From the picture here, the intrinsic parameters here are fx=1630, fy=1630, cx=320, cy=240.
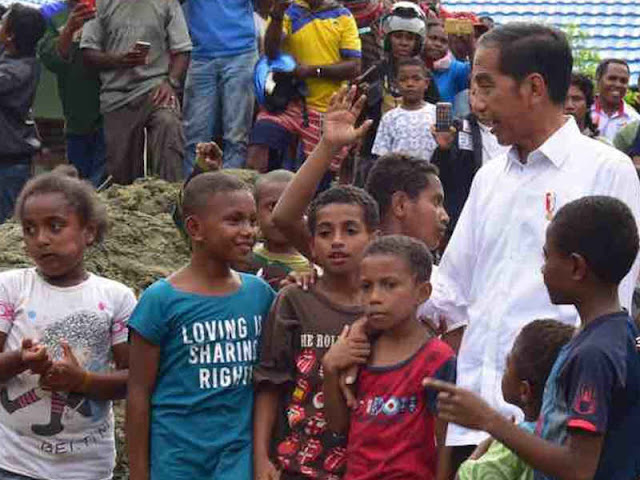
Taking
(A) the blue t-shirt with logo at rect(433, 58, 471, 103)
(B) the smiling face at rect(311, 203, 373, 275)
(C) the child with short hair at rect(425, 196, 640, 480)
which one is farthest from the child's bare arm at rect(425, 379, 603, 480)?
(A) the blue t-shirt with logo at rect(433, 58, 471, 103)

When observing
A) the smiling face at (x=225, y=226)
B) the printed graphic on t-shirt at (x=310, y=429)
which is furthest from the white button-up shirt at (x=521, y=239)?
the smiling face at (x=225, y=226)

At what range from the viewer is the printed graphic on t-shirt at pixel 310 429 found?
555cm

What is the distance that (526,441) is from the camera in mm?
4449

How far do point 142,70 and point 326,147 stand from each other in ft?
18.9

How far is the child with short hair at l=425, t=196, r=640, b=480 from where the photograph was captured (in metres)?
4.38

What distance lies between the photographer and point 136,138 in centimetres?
1159

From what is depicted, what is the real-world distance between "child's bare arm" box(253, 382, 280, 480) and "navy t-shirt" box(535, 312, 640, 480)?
1.38 m

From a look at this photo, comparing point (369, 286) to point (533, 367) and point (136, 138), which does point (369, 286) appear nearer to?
point (533, 367)

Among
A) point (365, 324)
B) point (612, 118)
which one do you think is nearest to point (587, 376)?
point (365, 324)

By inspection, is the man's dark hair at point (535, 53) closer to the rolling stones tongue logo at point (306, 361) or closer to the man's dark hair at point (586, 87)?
the rolling stones tongue logo at point (306, 361)

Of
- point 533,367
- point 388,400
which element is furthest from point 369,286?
point 533,367

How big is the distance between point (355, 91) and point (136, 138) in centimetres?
582

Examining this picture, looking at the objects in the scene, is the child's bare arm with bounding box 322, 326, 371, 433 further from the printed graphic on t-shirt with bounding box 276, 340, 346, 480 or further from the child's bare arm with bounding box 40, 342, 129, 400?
the child's bare arm with bounding box 40, 342, 129, 400

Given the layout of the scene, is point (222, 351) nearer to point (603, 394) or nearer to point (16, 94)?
point (603, 394)
